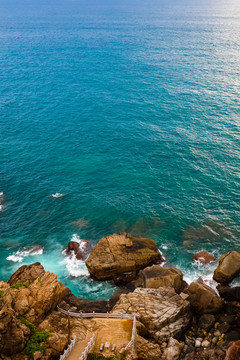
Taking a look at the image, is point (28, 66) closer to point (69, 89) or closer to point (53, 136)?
point (69, 89)

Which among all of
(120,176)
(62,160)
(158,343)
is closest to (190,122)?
(120,176)

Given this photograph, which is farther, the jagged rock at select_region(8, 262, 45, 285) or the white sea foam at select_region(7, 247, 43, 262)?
the white sea foam at select_region(7, 247, 43, 262)

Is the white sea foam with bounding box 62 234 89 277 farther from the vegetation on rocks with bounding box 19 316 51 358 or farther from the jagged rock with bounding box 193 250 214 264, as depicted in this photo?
the jagged rock with bounding box 193 250 214 264

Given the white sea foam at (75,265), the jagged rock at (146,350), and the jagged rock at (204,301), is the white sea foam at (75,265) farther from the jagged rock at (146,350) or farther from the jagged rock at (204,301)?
the jagged rock at (146,350)

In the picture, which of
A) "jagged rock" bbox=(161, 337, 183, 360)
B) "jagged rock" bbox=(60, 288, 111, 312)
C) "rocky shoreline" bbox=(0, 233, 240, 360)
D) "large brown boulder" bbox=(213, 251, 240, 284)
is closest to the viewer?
"rocky shoreline" bbox=(0, 233, 240, 360)

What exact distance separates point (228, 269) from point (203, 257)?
6.50 meters

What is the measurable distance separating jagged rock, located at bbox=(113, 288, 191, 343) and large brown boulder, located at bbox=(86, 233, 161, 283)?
25.6ft

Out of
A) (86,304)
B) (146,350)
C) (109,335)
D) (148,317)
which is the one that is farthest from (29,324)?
(148,317)

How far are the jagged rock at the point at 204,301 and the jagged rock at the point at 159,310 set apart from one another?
164 centimetres

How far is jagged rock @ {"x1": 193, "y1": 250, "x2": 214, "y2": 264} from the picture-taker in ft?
183

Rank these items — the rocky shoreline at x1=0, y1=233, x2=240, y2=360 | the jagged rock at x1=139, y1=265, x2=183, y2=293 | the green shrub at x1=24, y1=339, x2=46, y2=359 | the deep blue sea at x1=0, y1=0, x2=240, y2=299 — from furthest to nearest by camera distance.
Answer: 1. the deep blue sea at x1=0, y1=0, x2=240, y2=299
2. the jagged rock at x1=139, y1=265, x2=183, y2=293
3. the rocky shoreline at x1=0, y1=233, x2=240, y2=360
4. the green shrub at x1=24, y1=339, x2=46, y2=359

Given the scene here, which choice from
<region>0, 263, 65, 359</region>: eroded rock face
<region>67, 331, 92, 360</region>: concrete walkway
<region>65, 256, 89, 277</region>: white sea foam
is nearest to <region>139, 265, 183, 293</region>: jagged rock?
<region>65, 256, 89, 277</region>: white sea foam

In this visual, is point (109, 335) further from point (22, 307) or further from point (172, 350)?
point (22, 307)

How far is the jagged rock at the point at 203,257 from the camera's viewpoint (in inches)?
2193
